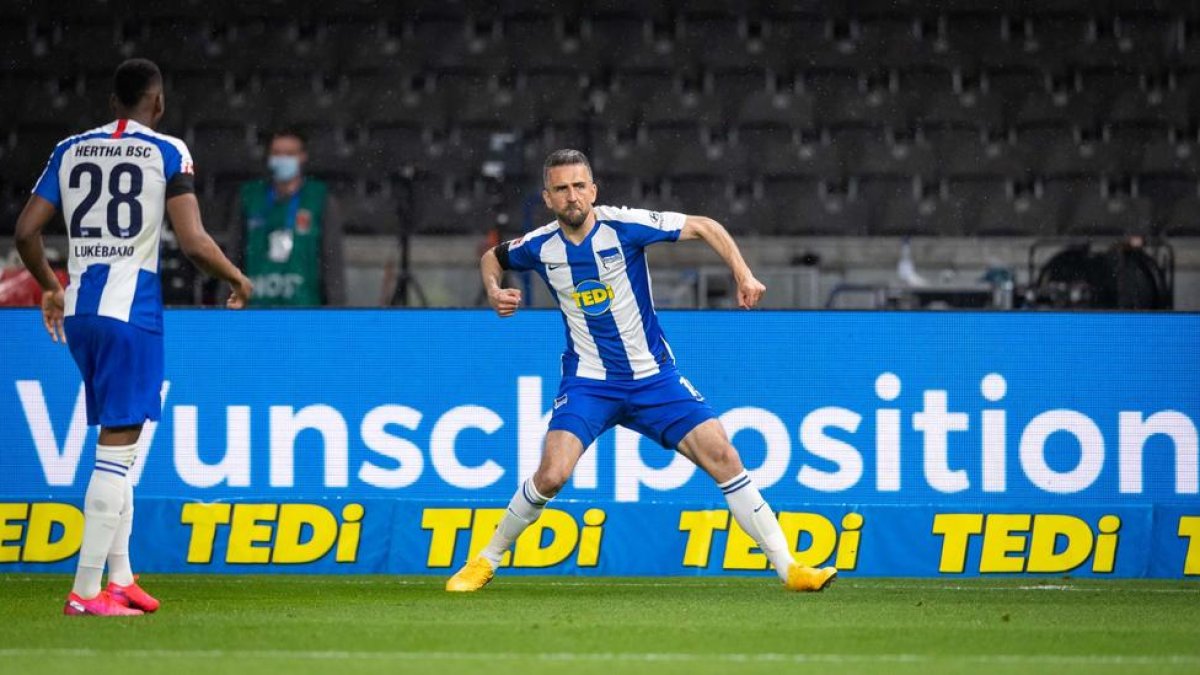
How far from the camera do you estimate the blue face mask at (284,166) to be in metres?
11.2

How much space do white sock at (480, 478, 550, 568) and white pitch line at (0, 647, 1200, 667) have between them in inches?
81.6

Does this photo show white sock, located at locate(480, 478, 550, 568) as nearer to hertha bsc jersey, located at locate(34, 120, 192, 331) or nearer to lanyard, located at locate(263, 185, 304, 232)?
hertha bsc jersey, located at locate(34, 120, 192, 331)

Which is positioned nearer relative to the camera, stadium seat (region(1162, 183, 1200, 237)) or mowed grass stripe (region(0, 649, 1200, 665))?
mowed grass stripe (region(0, 649, 1200, 665))

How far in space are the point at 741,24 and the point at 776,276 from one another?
1.93 metres

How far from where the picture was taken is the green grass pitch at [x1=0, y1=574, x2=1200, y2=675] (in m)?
5.40

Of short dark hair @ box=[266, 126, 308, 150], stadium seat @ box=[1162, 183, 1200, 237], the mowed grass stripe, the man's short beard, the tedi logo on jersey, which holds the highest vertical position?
short dark hair @ box=[266, 126, 308, 150]

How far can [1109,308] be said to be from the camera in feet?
34.4

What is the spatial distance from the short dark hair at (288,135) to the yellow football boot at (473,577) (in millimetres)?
4364

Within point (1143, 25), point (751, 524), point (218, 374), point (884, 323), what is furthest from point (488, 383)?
point (1143, 25)

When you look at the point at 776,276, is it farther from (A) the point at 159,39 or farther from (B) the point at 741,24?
(A) the point at 159,39

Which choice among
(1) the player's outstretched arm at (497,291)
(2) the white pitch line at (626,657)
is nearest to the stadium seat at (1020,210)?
(1) the player's outstretched arm at (497,291)

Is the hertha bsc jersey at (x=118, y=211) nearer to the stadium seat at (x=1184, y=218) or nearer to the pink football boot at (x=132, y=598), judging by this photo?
the pink football boot at (x=132, y=598)

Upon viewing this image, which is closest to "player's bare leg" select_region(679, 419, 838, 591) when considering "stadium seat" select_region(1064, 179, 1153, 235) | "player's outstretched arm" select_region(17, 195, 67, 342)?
"player's outstretched arm" select_region(17, 195, 67, 342)

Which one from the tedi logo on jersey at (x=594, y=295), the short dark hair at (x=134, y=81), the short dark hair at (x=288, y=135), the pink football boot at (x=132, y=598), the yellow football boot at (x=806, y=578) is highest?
the short dark hair at (x=134, y=81)
